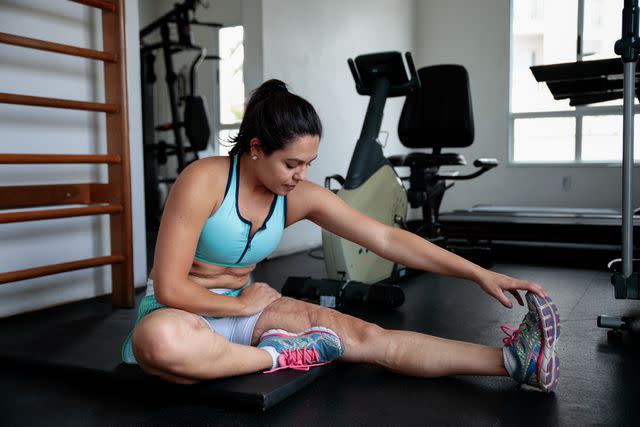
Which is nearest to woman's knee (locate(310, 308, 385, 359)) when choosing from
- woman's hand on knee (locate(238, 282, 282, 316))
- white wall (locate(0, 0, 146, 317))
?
woman's hand on knee (locate(238, 282, 282, 316))

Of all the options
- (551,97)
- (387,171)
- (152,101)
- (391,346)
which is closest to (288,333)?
(391,346)

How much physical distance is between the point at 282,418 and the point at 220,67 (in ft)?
19.0

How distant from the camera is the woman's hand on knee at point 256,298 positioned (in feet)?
5.24

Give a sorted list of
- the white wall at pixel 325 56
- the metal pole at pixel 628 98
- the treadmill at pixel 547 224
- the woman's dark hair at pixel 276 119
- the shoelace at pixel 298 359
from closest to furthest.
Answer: the woman's dark hair at pixel 276 119, the shoelace at pixel 298 359, the metal pole at pixel 628 98, the treadmill at pixel 547 224, the white wall at pixel 325 56

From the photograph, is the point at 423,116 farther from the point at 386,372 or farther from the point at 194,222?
the point at 194,222

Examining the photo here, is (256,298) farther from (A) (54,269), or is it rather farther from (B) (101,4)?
(B) (101,4)

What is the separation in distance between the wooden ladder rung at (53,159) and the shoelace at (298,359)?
1247 millimetres

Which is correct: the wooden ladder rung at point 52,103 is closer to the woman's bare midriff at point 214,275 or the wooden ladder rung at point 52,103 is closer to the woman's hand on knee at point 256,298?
the woman's bare midriff at point 214,275

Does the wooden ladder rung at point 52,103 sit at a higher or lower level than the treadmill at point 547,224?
higher

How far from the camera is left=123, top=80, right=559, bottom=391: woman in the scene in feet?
4.59

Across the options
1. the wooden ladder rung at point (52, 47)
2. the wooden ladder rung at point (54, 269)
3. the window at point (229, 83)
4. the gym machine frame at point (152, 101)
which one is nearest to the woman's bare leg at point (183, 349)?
the wooden ladder rung at point (54, 269)

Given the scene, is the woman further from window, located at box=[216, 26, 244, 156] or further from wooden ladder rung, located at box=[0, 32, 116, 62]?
window, located at box=[216, 26, 244, 156]

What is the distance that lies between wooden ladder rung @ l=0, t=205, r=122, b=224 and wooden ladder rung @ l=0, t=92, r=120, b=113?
0.39m

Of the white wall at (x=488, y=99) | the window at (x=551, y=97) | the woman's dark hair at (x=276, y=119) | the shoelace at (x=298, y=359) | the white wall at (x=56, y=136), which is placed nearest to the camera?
the woman's dark hair at (x=276, y=119)
